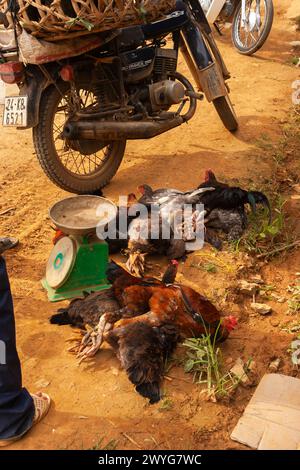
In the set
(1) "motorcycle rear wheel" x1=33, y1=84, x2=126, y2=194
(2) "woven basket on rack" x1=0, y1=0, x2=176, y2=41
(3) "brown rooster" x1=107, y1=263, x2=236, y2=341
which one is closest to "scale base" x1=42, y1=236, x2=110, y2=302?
(3) "brown rooster" x1=107, y1=263, x2=236, y2=341

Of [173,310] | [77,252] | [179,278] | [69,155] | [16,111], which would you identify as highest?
[16,111]

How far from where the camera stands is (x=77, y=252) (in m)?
3.83

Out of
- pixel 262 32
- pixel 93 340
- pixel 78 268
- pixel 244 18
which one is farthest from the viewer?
pixel 244 18

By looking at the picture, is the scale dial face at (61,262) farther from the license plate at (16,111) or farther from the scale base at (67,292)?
the license plate at (16,111)

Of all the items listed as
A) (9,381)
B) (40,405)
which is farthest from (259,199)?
(9,381)

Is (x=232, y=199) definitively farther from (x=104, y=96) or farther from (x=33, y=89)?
(x=33, y=89)

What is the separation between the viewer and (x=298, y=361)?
332 centimetres

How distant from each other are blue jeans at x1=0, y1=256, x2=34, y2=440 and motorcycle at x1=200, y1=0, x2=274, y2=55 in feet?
23.1

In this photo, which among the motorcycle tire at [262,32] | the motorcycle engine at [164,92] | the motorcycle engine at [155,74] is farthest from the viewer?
the motorcycle tire at [262,32]

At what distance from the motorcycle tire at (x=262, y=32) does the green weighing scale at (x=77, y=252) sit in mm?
5518

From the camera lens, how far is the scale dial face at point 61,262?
3.82 meters

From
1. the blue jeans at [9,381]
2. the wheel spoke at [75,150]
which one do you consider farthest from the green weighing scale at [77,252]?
the blue jeans at [9,381]

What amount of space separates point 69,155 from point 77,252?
193 cm

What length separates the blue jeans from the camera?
2633mm
